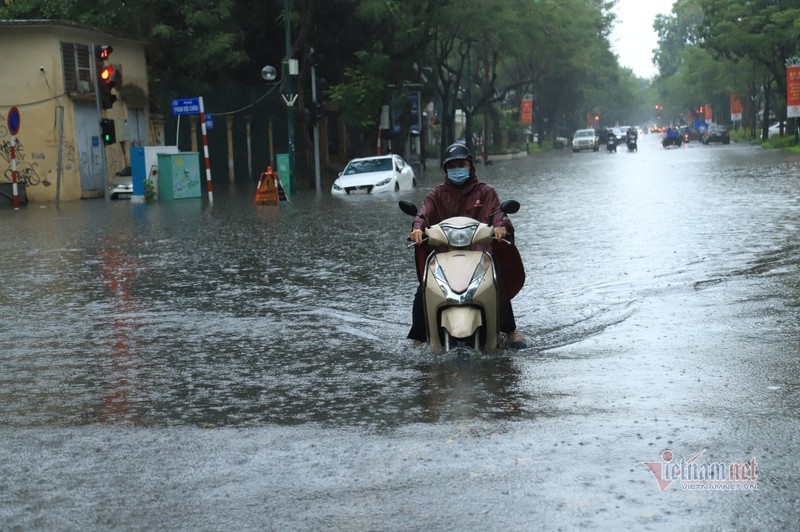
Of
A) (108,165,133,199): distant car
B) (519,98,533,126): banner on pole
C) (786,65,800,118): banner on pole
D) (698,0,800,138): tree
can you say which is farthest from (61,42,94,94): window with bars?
(519,98,533,126): banner on pole

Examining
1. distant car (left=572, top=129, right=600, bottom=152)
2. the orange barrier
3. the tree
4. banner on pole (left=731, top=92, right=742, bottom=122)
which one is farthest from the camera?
banner on pole (left=731, top=92, right=742, bottom=122)

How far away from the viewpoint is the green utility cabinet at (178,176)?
37562 mm

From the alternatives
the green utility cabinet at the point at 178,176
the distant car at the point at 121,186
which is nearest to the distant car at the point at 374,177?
the green utility cabinet at the point at 178,176

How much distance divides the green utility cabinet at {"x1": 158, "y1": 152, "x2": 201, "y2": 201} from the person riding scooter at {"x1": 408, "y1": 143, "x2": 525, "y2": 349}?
2876 centimetres

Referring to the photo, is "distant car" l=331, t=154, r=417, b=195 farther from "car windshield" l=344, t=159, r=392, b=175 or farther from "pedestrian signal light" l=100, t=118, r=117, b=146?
"pedestrian signal light" l=100, t=118, r=117, b=146

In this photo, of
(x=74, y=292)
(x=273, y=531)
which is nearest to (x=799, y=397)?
(x=273, y=531)

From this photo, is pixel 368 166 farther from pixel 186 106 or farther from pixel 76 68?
pixel 76 68

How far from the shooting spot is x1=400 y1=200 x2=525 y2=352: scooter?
8625 mm

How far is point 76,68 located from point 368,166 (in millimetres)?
11327

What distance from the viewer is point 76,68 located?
42.3m

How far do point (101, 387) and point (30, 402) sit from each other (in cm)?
57

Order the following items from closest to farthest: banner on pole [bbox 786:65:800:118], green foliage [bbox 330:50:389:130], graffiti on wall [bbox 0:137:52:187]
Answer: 1. graffiti on wall [bbox 0:137:52:187]
2. green foliage [bbox 330:50:389:130]
3. banner on pole [bbox 786:65:800:118]

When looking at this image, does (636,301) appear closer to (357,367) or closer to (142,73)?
(357,367)

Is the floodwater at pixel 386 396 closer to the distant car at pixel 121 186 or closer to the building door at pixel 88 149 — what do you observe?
the distant car at pixel 121 186
